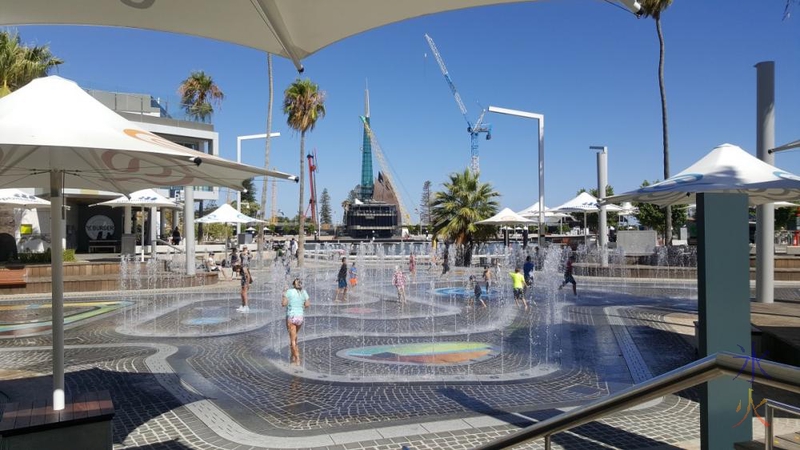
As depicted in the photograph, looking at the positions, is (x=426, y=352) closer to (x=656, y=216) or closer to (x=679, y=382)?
(x=679, y=382)

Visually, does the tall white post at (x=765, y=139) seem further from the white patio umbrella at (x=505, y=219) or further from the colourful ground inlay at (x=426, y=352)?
the white patio umbrella at (x=505, y=219)

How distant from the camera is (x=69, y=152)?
4754 mm

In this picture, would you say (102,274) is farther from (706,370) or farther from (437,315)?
(706,370)

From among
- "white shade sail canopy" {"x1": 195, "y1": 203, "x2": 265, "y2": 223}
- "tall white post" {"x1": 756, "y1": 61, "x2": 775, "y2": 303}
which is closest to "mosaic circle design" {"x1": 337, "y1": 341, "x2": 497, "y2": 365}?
"tall white post" {"x1": 756, "y1": 61, "x2": 775, "y2": 303}

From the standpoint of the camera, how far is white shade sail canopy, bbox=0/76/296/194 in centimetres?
398

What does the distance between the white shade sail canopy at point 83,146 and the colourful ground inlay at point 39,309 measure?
8.70 m

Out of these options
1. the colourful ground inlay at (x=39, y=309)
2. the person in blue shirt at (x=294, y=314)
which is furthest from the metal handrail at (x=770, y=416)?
the colourful ground inlay at (x=39, y=309)

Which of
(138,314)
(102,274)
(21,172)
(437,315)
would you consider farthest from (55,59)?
(21,172)

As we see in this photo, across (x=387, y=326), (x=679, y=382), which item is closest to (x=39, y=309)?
(x=387, y=326)

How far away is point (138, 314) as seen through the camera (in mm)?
15125

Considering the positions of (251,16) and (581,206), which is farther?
(581,206)

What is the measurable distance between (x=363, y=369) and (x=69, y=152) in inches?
226

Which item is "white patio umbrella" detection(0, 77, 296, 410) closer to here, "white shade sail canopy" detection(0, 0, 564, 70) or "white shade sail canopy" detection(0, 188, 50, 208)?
"white shade sail canopy" detection(0, 0, 564, 70)

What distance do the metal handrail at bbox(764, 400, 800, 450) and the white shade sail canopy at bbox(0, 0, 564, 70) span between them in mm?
2523
